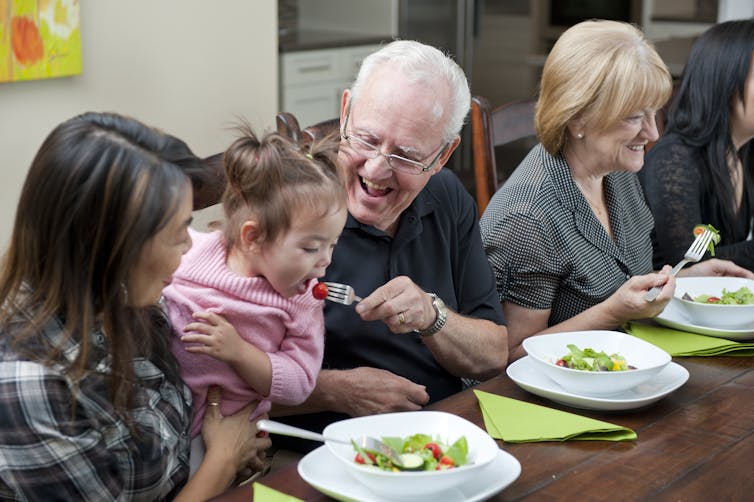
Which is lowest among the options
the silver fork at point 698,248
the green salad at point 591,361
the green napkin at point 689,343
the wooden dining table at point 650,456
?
the green napkin at point 689,343

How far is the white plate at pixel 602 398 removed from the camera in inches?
58.5

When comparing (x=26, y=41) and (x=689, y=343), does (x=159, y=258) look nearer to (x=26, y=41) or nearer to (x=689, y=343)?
(x=689, y=343)

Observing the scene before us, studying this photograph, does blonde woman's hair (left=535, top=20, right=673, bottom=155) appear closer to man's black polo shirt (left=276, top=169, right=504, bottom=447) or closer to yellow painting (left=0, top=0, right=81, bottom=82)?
man's black polo shirt (left=276, top=169, right=504, bottom=447)

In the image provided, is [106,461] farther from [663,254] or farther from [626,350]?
[663,254]

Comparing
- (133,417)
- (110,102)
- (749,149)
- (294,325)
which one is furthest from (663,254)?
(110,102)

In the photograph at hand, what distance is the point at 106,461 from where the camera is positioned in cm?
120

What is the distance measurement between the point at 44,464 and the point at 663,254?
1.76m

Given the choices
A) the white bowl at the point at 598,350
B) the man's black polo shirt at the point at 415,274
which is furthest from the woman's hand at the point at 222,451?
the white bowl at the point at 598,350

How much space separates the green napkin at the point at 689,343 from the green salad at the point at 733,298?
111 millimetres

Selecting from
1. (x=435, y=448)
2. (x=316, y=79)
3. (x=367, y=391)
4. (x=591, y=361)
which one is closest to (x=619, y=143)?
(x=591, y=361)

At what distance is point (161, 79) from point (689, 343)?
2196 mm

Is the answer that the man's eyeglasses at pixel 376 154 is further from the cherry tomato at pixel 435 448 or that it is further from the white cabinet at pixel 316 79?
the white cabinet at pixel 316 79

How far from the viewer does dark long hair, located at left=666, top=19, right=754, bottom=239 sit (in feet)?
8.41

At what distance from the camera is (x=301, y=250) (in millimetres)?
1438
